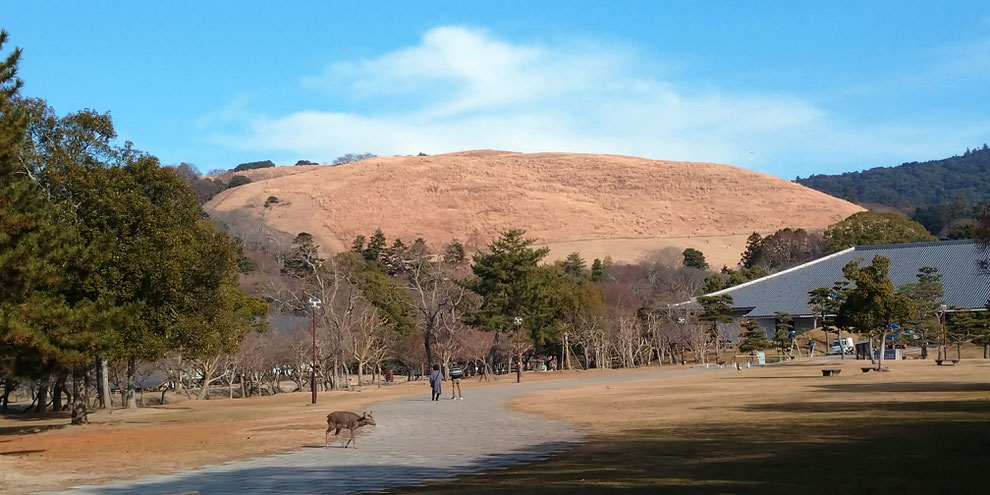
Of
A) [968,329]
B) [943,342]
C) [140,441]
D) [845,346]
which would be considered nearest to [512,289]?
[845,346]

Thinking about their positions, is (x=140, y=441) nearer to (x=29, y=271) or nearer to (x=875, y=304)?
(x=29, y=271)

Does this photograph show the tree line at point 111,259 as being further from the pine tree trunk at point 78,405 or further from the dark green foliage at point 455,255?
the dark green foliage at point 455,255

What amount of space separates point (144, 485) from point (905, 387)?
903 inches

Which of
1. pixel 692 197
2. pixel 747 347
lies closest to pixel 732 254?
pixel 692 197

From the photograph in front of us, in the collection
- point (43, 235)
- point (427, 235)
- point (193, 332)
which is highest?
point (427, 235)

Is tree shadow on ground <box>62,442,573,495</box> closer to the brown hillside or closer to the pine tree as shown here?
the pine tree

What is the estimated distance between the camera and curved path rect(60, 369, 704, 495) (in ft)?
44.6

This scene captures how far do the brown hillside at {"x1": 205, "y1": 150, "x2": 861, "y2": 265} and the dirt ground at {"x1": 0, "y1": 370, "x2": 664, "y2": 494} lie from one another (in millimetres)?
88727

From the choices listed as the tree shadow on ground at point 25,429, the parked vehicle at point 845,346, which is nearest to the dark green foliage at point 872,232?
the parked vehicle at point 845,346

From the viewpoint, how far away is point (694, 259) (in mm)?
119250

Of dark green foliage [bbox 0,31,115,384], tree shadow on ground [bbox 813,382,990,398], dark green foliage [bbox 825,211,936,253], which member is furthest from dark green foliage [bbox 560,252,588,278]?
A: dark green foliage [bbox 0,31,115,384]

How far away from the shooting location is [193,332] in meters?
29.6

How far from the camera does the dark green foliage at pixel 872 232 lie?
95.2m

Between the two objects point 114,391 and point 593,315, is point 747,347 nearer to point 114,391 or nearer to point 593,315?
point 593,315
